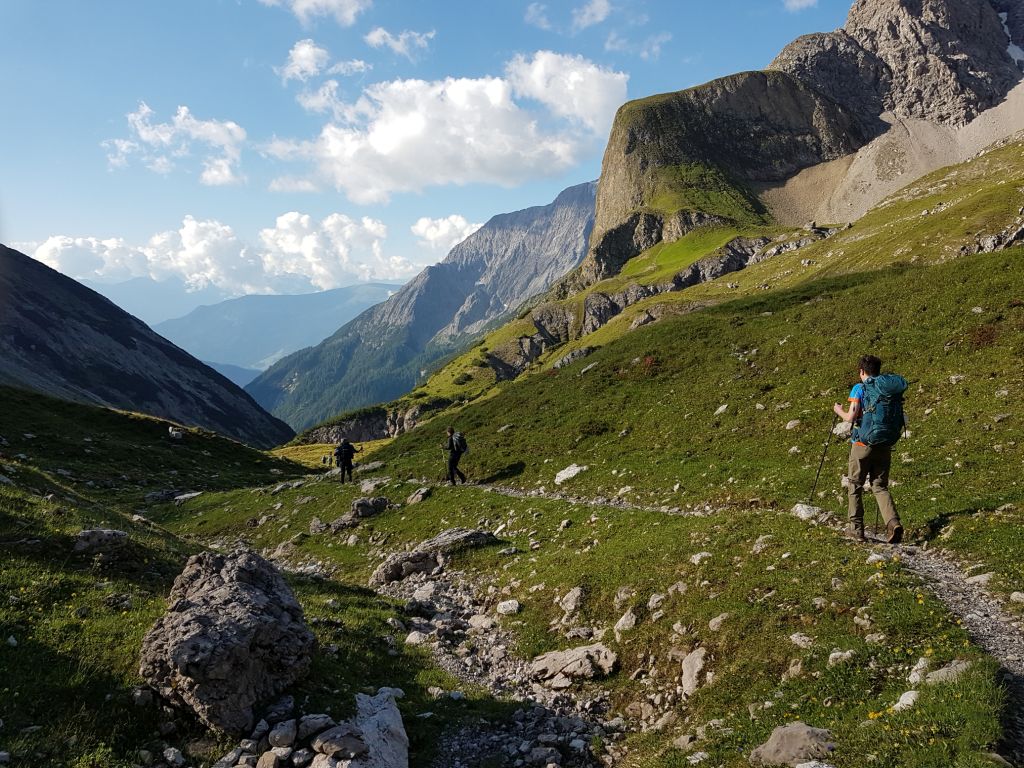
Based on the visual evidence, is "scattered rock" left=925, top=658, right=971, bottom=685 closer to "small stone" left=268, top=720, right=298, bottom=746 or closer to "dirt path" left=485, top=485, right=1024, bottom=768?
"dirt path" left=485, top=485, right=1024, bottom=768

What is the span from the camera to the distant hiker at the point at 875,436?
13.8 metres

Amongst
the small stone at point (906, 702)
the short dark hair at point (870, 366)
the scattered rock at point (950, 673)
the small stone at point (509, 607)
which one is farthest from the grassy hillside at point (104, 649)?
the short dark hair at point (870, 366)

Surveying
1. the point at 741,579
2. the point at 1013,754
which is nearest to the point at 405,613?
the point at 741,579

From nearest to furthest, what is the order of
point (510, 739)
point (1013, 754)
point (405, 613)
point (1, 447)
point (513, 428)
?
point (1013, 754), point (510, 739), point (405, 613), point (513, 428), point (1, 447)

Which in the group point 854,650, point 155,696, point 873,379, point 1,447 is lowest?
point 854,650

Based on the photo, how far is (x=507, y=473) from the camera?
106ft

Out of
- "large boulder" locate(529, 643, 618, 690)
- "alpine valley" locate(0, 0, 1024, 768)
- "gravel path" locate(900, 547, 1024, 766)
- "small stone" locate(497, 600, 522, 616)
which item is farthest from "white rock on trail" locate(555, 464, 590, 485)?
"gravel path" locate(900, 547, 1024, 766)

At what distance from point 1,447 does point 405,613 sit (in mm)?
44562

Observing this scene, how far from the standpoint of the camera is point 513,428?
38.7 meters

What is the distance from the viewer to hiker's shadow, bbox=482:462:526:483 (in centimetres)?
3206

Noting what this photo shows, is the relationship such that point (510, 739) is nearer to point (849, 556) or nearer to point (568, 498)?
point (849, 556)

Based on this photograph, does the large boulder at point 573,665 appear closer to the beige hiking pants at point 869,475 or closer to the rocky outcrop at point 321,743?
the rocky outcrop at point 321,743

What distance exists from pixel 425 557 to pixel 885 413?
656 inches

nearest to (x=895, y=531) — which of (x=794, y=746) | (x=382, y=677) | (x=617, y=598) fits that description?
(x=617, y=598)
